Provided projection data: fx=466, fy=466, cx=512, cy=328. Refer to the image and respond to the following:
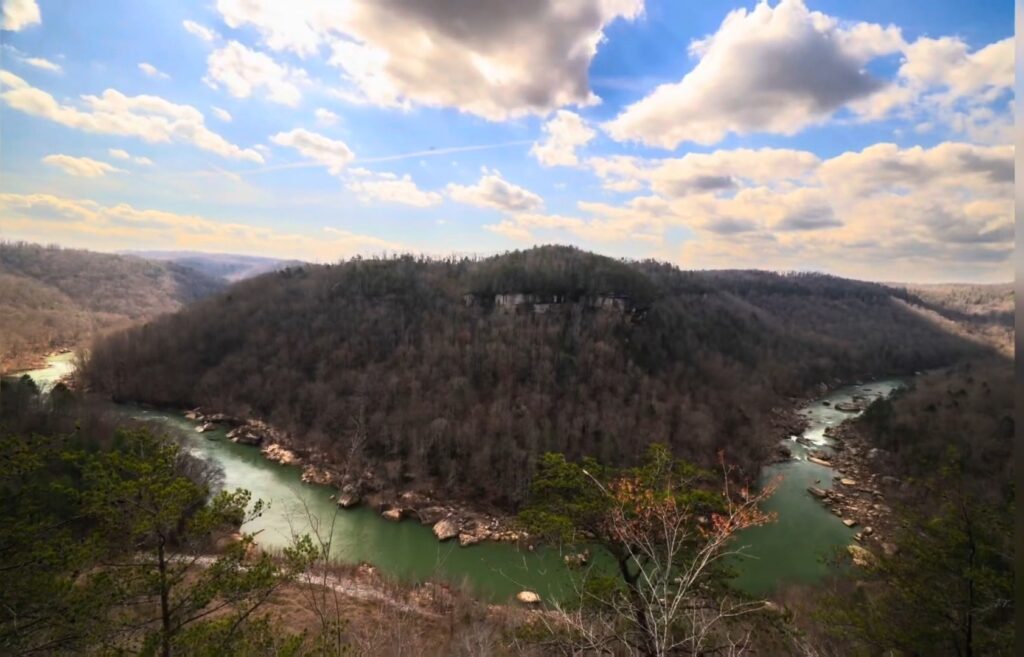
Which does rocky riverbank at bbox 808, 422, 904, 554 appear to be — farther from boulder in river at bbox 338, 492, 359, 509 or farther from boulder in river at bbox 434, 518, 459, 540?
boulder in river at bbox 338, 492, 359, 509

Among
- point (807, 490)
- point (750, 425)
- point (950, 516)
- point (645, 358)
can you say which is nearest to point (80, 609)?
point (950, 516)

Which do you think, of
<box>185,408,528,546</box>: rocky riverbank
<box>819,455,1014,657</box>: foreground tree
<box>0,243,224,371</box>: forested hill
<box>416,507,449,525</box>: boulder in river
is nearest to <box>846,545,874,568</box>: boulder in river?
<box>819,455,1014,657</box>: foreground tree

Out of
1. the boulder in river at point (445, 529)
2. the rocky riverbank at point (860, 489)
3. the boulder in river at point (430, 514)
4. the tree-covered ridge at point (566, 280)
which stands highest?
the tree-covered ridge at point (566, 280)

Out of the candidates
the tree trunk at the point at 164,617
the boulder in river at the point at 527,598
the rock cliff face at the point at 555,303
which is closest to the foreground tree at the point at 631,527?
the tree trunk at the point at 164,617

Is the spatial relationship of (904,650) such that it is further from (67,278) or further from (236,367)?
(67,278)

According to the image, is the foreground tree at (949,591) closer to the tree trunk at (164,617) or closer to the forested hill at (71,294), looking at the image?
the tree trunk at (164,617)

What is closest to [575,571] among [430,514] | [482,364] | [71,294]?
[430,514]

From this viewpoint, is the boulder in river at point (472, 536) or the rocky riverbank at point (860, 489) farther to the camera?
the rocky riverbank at point (860, 489)
